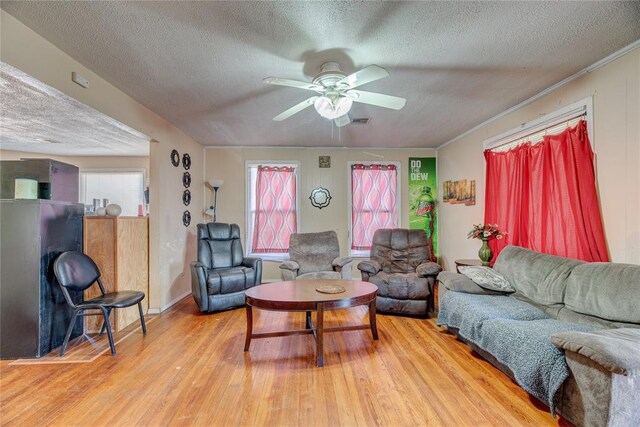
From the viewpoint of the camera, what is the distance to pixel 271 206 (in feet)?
17.9

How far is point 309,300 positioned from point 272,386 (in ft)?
2.20

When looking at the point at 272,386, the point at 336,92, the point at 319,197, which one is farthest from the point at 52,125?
the point at 272,386

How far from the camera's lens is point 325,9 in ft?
5.99

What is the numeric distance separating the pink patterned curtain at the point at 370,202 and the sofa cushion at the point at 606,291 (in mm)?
3293

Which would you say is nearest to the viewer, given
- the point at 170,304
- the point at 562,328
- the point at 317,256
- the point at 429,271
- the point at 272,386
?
the point at 562,328

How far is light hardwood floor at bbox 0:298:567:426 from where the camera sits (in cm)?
185

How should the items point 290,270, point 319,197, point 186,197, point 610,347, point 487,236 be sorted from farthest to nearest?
point 319,197 → point 186,197 → point 290,270 → point 487,236 → point 610,347

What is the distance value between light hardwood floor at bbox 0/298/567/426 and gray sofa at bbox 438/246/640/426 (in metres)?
0.24

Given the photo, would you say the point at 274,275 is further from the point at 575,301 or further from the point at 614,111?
the point at 614,111

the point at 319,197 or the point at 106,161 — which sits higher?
the point at 106,161

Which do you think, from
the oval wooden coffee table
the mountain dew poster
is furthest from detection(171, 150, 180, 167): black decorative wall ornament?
the mountain dew poster

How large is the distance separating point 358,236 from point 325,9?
4134 mm

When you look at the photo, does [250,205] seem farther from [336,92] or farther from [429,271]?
[336,92]

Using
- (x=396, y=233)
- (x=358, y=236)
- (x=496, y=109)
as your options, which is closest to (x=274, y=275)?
(x=358, y=236)
